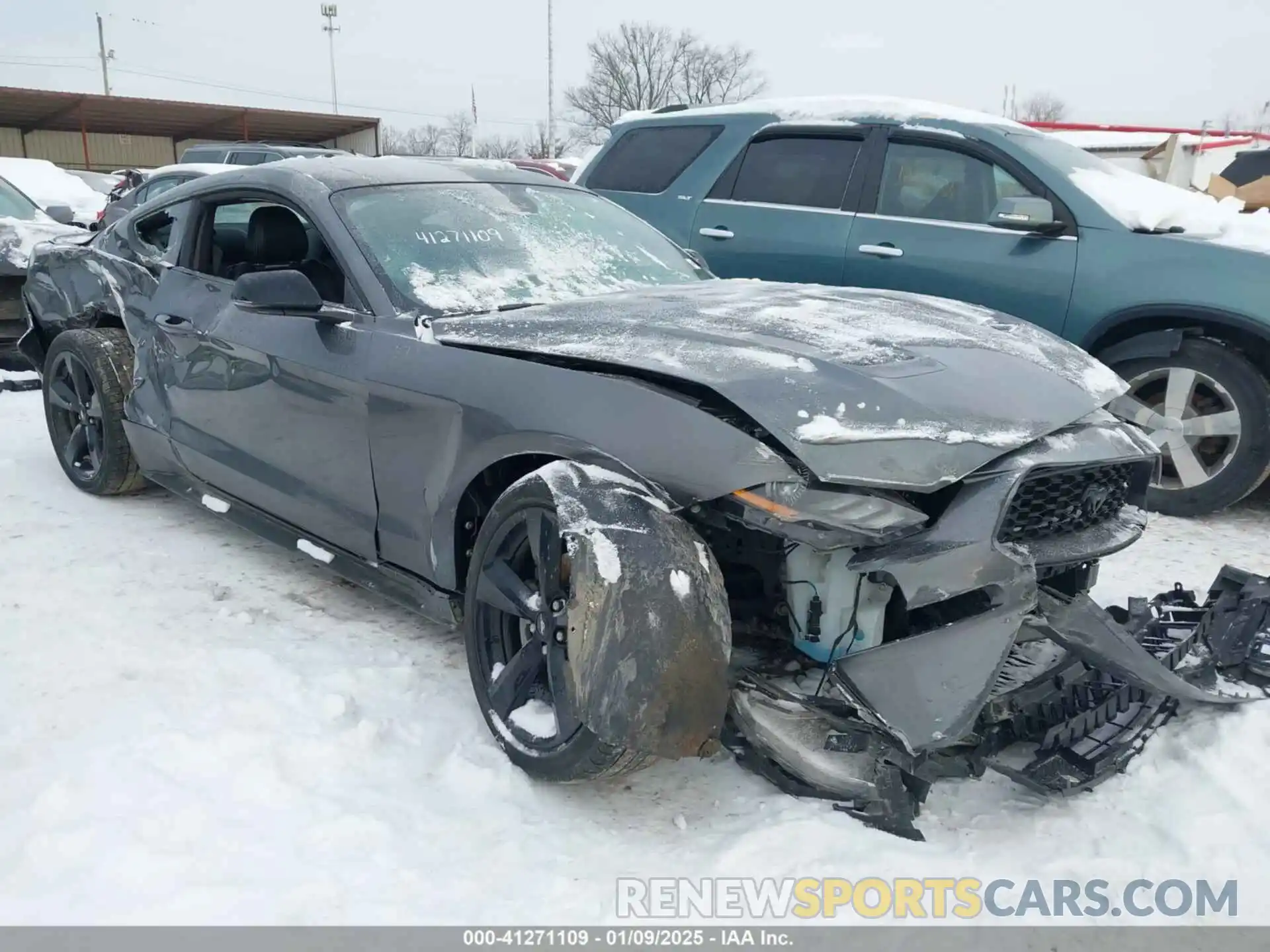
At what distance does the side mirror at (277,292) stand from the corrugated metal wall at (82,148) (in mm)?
32906

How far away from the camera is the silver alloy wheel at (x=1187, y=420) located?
4340mm

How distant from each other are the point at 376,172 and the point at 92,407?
208cm

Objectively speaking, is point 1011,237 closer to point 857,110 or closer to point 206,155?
point 857,110

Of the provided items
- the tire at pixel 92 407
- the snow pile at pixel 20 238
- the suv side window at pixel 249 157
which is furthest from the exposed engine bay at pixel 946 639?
the suv side window at pixel 249 157

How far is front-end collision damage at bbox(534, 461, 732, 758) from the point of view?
213cm

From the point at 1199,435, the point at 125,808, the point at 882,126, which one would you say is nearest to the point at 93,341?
the point at 125,808

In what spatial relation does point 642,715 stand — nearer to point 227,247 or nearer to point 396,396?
point 396,396

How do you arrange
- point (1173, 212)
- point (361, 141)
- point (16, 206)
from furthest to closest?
point (361, 141)
point (16, 206)
point (1173, 212)

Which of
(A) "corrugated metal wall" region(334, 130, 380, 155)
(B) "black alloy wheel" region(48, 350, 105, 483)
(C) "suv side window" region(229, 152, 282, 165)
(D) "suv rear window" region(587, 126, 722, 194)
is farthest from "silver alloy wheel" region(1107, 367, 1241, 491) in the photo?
(A) "corrugated metal wall" region(334, 130, 380, 155)

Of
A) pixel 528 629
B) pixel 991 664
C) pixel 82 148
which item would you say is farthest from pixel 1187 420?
pixel 82 148

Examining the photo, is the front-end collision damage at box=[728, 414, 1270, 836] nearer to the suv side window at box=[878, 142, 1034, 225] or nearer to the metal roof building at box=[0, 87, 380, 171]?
the suv side window at box=[878, 142, 1034, 225]

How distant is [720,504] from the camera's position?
2260 millimetres
